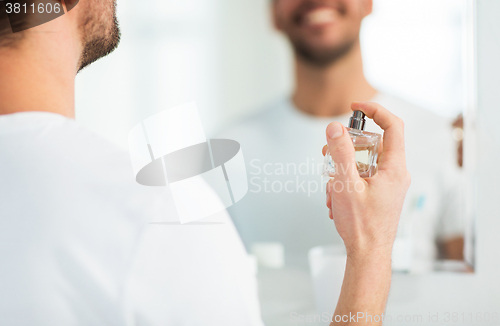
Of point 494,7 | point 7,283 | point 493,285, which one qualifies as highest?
point 494,7

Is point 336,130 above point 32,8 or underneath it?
underneath

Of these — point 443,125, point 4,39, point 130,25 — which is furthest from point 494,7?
point 4,39

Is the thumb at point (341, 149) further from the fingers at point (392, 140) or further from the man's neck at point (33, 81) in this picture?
the man's neck at point (33, 81)

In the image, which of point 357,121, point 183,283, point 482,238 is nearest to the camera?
point 183,283

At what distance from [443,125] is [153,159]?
2.01ft

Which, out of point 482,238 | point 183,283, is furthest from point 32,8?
point 482,238

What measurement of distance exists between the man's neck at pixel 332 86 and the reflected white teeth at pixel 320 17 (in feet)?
0.26

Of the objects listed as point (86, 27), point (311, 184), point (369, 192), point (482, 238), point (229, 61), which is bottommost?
point (482, 238)

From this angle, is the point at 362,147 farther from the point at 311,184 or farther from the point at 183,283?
the point at 183,283

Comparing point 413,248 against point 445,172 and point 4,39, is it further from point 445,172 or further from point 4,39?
point 4,39

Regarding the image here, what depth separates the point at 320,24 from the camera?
786 millimetres

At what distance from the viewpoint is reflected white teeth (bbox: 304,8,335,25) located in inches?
30.8

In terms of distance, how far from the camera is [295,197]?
0.80 m

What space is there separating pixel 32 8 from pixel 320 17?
535 millimetres
